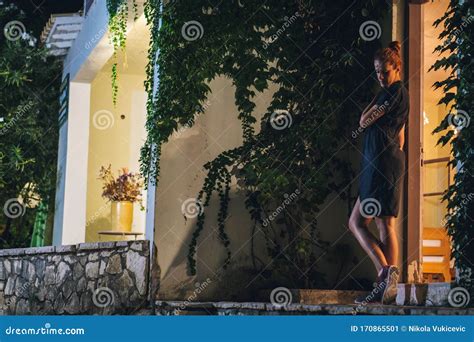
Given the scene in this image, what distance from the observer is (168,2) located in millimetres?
9141

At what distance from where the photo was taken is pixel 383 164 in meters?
8.18

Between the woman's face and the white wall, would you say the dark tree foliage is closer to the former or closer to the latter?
the white wall

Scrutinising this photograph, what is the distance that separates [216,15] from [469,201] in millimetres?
3670

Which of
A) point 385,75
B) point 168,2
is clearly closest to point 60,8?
point 168,2

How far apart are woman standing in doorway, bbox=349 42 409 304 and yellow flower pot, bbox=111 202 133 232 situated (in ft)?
17.4

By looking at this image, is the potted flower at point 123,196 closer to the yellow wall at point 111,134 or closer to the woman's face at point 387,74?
the yellow wall at point 111,134

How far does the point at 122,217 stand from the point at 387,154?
5582 mm

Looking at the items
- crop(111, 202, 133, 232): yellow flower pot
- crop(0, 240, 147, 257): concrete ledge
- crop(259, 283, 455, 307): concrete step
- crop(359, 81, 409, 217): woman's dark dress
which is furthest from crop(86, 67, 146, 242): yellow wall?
crop(359, 81, 409, 217): woman's dark dress

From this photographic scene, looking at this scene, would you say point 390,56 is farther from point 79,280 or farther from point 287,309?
point 79,280

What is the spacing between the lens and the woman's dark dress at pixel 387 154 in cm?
805

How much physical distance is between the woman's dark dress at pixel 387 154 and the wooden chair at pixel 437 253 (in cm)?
182

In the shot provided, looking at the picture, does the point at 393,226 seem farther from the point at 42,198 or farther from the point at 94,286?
the point at 42,198

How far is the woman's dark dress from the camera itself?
805cm

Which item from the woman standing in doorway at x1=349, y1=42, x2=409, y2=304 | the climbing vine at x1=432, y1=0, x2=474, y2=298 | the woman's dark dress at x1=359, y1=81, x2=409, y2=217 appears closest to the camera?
the climbing vine at x1=432, y1=0, x2=474, y2=298
